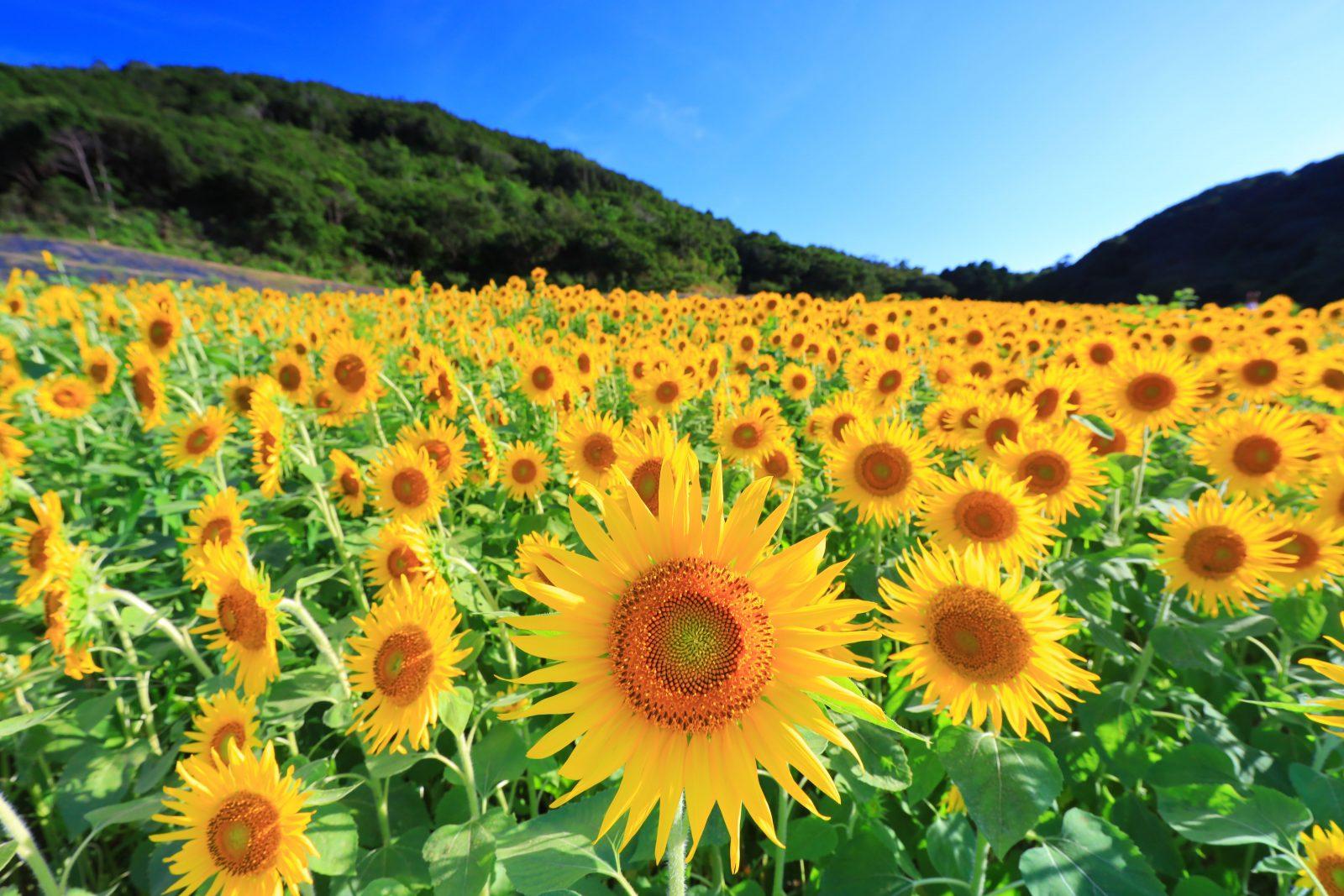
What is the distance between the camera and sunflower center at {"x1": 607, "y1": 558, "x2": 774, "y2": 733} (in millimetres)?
1093

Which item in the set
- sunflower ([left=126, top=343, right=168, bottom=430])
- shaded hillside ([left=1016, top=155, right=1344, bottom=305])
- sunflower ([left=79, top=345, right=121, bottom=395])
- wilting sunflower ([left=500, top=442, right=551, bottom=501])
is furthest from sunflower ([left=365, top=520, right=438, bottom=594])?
shaded hillside ([left=1016, top=155, right=1344, bottom=305])

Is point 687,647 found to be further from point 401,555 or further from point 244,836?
point 401,555

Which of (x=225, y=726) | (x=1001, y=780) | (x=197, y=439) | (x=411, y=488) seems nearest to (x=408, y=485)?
(x=411, y=488)

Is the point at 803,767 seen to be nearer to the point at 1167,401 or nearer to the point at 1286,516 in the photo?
the point at 1286,516

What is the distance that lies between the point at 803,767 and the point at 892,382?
11.2 feet

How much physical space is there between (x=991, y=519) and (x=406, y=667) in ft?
7.01

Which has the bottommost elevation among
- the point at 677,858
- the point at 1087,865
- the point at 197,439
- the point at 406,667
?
the point at 1087,865

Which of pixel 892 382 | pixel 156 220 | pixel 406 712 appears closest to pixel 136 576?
pixel 406 712

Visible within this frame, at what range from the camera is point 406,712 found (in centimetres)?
165

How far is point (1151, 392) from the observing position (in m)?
3.03

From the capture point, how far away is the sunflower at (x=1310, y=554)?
2029mm

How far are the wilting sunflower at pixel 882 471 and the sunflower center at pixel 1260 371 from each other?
289cm

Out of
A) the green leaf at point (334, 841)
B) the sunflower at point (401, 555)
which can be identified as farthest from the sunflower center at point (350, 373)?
the green leaf at point (334, 841)

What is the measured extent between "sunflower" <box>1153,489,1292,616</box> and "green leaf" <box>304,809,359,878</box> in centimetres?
294
